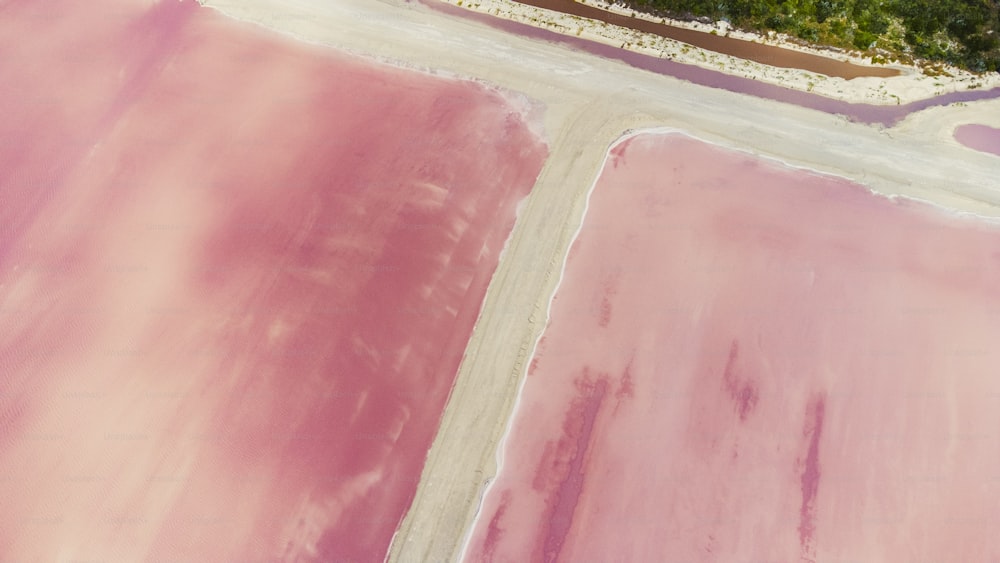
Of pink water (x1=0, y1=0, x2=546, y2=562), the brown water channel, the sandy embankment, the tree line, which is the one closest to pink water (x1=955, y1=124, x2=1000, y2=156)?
the sandy embankment

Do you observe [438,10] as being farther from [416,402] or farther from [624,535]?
[624,535]

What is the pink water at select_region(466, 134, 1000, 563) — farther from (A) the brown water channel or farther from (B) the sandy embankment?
(A) the brown water channel

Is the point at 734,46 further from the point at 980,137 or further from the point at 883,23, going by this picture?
the point at 980,137

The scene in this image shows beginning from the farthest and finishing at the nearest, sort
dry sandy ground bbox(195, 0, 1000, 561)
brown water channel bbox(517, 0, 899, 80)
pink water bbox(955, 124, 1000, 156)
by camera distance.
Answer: brown water channel bbox(517, 0, 899, 80), pink water bbox(955, 124, 1000, 156), dry sandy ground bbox(195, 0, 1000, 561)

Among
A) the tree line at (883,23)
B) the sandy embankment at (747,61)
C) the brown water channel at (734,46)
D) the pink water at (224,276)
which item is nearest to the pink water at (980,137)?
the sandy embankment at (747,61)

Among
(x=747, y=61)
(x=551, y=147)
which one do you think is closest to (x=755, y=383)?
(x=551, y=147)
